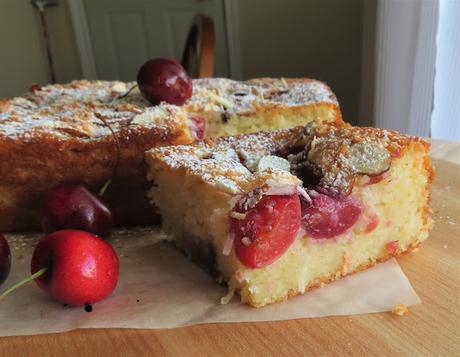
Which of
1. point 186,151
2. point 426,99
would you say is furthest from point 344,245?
point 426,99

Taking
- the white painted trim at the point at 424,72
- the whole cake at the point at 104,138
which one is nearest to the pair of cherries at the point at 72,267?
the whole cake at the point at 104,138

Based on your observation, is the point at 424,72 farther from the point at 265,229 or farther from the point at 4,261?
the point at 4,261

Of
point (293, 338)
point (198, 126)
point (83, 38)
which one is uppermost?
point (83, 38)

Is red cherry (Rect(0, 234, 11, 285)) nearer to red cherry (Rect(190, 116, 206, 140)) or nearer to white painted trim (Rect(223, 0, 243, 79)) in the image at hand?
red cherry (Rect(190, 116, 206, 140))

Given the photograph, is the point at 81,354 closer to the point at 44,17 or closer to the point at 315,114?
the point at 315,114

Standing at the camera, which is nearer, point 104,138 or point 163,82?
point 104,138

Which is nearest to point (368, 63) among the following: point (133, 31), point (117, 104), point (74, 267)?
point (117, 104)

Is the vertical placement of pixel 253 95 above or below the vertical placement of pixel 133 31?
below
